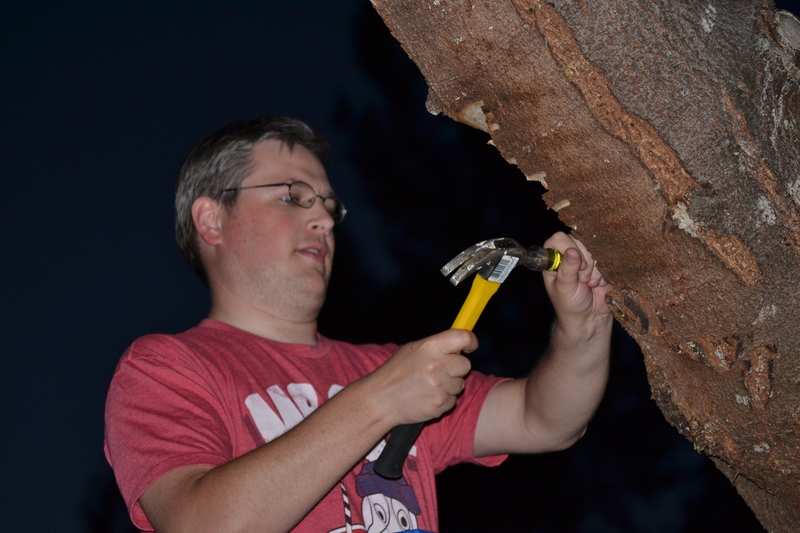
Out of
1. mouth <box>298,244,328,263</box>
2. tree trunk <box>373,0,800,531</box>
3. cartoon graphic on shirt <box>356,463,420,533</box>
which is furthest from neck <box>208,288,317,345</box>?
tree trunk <box>373,0,800,531</box>

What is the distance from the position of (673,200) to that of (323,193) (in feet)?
4.05

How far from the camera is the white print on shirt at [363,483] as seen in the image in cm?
142

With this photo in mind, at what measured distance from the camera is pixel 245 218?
1844 millimetres

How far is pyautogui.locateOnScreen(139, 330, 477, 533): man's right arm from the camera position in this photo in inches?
44.3

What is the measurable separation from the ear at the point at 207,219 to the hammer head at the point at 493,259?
34.1 inches

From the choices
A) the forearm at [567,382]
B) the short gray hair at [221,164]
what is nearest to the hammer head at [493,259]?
the forearm at [567,382]

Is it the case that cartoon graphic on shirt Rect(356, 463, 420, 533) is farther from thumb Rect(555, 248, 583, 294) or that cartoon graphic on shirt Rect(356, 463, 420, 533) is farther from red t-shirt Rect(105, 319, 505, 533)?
thumb Rect(555, 248, 583, 294)

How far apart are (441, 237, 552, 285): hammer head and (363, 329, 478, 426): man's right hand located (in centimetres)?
12

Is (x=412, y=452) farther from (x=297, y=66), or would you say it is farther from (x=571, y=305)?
(x=297, y=66)

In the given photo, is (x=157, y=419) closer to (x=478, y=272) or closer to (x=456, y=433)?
(x=478, y=272)

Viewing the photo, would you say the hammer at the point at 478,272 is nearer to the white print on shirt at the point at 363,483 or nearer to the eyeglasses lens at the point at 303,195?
the white print on shirt at the point at 363,483

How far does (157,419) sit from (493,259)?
2.27ft

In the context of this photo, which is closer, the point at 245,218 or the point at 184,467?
the point at 184,467

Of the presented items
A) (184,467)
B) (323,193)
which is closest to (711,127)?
(184,467)
